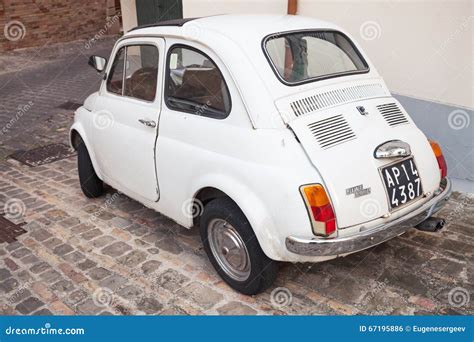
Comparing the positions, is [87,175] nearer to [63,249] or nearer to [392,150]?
[63,249]

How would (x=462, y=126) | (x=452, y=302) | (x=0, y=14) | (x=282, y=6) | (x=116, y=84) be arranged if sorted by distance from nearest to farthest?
(x=452, y=302), (x=116, y=84), (x=462, y=126), (x=282, y=6), (x=0, y=14)

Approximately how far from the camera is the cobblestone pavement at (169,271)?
333cm

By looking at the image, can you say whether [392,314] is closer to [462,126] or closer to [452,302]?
[452,302]

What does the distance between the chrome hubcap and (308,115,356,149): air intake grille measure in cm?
90

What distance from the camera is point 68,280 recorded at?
3713 millimetres

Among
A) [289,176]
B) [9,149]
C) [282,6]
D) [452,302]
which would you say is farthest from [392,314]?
[9,149]

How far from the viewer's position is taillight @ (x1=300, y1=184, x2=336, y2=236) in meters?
2.84

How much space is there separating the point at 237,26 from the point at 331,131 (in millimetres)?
1180

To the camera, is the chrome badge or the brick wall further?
the brick wall

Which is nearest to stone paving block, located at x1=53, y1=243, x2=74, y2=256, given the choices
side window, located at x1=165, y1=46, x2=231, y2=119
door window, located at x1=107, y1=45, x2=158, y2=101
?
door window, located at x1=107, y1=45, x2=158, y2=101

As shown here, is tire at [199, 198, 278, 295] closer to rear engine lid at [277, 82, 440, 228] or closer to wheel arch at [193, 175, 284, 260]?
wheel arch at [193, 175, 284, 260]

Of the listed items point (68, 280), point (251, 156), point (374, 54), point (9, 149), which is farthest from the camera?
point (9, 149)

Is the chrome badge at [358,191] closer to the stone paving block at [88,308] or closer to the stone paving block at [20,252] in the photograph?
the stone paving block at [88,308]

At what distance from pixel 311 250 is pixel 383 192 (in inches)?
26.5
